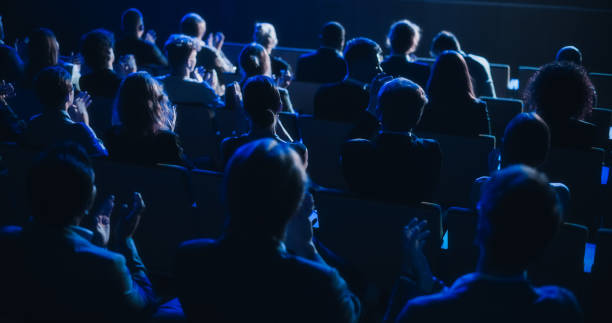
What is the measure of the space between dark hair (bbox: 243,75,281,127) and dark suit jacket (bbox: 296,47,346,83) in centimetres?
280

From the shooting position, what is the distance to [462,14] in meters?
9.20

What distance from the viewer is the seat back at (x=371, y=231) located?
224 centimetres

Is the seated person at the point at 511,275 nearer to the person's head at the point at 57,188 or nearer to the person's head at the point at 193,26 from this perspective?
the person's head at the point at 57,188

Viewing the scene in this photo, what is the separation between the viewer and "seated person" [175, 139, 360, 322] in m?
1.58

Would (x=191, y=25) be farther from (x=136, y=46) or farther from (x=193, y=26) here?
(x=136, y=46)

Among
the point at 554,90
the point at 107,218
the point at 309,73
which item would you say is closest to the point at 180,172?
the point at 107,218

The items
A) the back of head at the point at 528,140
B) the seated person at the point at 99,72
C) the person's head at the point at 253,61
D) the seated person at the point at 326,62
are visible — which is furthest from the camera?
the seated person at the point at 326,62

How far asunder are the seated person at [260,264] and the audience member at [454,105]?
2389mm

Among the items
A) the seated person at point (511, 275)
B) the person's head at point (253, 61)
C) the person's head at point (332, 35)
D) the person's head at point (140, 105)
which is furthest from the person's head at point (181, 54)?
the seated person at point (511, 275)

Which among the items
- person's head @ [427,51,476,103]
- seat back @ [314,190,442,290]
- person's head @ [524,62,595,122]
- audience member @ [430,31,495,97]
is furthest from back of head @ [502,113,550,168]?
audience member @ [430,31,495,97]

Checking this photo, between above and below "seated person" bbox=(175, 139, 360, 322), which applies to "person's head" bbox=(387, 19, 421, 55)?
above

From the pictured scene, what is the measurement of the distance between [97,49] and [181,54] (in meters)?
Result: 0.68

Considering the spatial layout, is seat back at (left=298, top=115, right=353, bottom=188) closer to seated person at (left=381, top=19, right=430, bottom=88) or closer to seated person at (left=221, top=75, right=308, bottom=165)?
seated person at (left=221, top=75, right=308, bottom=165)

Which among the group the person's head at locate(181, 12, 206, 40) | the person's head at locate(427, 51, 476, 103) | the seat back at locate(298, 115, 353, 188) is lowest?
the seat back at locate(298, 115, 353, 188)
